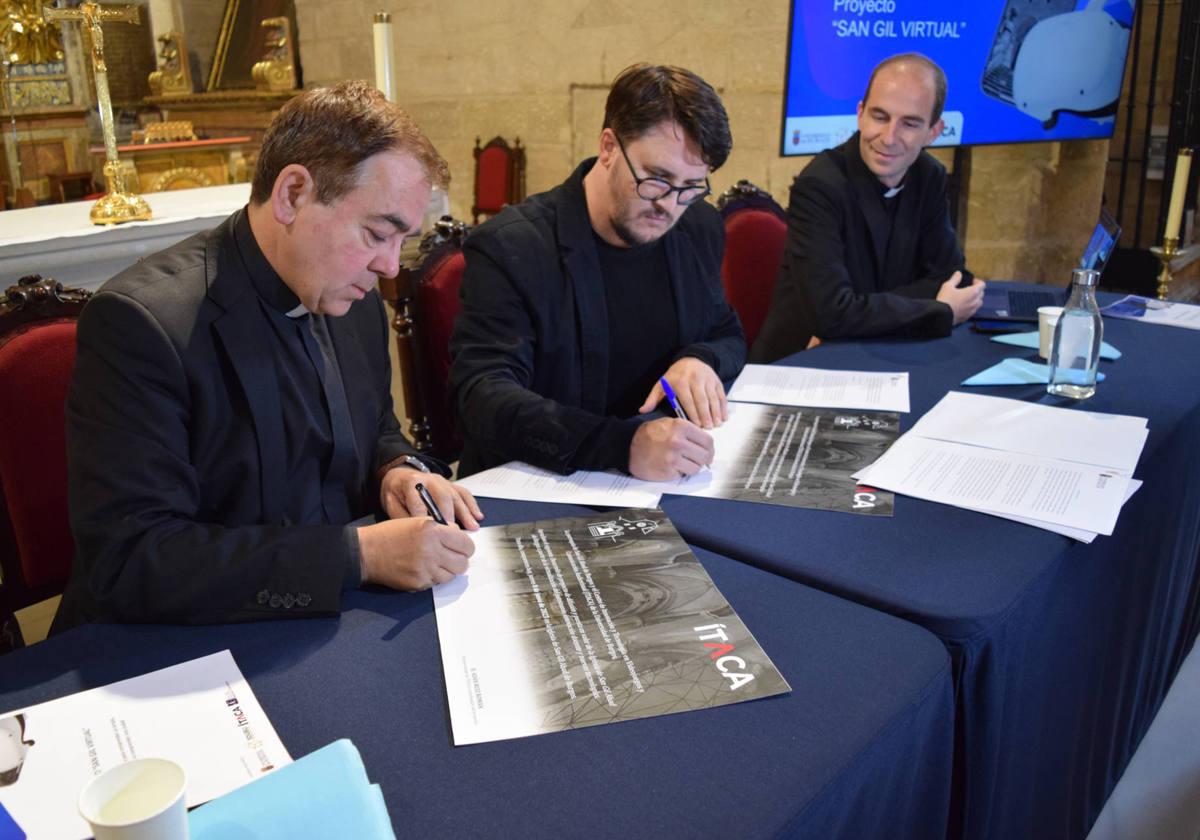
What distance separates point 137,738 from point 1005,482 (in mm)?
1155

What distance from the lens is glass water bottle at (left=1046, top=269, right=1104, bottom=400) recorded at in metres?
1.75

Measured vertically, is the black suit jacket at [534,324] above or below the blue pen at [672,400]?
above

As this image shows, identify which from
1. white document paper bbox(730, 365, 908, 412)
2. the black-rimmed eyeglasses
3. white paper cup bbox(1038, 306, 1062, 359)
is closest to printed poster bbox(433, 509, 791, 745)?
white document paper bbox(730, 365, 908, 412)

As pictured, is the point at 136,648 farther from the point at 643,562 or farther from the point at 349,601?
the point at 643,562

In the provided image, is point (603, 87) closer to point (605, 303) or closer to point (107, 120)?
point (107, 120)

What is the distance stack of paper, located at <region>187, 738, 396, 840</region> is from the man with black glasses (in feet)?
2.48

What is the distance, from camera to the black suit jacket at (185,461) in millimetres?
1074

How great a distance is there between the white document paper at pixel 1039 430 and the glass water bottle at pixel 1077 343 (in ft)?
0.34

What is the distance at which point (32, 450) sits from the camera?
4.91 feet

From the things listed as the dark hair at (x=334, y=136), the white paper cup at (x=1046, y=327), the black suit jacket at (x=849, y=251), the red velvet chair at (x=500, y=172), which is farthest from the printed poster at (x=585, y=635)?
the red velvet chair at (x=500, y=172)

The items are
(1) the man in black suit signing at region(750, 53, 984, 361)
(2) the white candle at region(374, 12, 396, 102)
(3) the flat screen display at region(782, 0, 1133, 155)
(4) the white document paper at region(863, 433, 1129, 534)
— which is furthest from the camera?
(3) the flat screen display at region(782, 0, 1133, 155)

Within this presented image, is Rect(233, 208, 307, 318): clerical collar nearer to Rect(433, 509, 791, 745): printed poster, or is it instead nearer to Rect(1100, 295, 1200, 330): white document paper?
Rect(433, 509, 791, 745): printed poster

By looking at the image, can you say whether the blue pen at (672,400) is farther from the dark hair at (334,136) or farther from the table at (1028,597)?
the dark hair at (334,136)

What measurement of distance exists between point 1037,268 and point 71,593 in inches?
170
